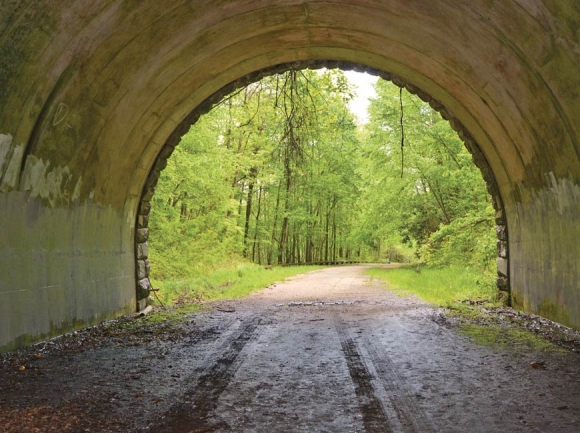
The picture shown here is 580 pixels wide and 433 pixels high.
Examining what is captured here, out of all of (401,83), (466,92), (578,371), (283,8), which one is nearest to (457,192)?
(401,83)

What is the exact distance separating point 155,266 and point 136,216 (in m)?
4.73

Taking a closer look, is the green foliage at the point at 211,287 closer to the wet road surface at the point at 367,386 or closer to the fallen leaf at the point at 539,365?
the wet road surface at the point at 367,386

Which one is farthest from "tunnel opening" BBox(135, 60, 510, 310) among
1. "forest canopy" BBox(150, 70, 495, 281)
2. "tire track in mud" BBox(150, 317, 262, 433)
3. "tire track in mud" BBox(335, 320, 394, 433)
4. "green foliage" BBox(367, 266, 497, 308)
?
"tire track in mud" BBox(335, 320, 394, 433)

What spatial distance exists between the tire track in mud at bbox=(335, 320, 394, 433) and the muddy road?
16 millimetres

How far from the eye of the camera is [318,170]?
902 inches

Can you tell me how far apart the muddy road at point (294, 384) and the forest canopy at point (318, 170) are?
4.77 m

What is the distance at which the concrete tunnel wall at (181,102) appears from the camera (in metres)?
5.70

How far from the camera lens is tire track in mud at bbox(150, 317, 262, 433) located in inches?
147

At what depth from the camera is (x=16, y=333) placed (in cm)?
625

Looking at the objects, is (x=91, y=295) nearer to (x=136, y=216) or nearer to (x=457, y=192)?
(x=136, y=216)

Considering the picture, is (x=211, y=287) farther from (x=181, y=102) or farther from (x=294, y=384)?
(x=294, y=384)

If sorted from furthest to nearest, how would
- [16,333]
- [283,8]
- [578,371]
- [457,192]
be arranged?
[457,192] → [283,8] → [16,333] → [578,371]

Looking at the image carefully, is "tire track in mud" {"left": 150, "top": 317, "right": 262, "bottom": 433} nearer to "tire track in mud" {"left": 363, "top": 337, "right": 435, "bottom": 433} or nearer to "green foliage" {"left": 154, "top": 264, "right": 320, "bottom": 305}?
"tire track in mud" {"left": 363, "top": 337, "right": 435, "bottom": 433}

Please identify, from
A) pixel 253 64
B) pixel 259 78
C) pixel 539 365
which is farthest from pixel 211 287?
pixel 539 365
